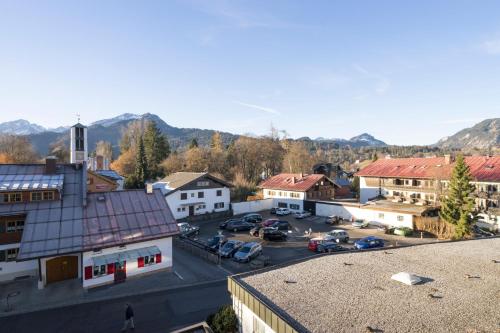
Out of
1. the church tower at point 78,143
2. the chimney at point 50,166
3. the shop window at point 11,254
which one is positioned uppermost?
the church tower at point 78,143

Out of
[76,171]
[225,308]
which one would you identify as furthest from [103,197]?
[225,308]

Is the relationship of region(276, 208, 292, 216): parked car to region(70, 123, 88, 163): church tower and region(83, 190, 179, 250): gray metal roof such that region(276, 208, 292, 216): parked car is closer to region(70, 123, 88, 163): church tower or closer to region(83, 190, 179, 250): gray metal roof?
region(83, 190, 179, 250): gray metal roof

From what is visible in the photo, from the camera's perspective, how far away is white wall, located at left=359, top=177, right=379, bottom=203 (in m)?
56.1

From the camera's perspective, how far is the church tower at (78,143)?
117 feet

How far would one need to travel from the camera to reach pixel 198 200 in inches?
1897

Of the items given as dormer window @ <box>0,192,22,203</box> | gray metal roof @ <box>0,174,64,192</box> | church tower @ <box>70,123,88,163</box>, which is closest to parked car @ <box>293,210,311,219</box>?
church tower @ <box>70,123,88,163</box>

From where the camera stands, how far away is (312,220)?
46375 mm

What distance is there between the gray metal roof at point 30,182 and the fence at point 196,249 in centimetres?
1319

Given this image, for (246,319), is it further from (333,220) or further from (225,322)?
(333,220)

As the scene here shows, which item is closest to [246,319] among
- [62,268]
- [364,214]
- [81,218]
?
[81,218]

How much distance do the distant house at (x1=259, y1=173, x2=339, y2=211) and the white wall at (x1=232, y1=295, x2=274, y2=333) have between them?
125 feet

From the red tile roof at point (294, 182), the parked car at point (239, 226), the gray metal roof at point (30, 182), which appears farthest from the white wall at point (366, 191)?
the gray metal roof at point (30, 182)

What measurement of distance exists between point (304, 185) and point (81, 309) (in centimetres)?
3967

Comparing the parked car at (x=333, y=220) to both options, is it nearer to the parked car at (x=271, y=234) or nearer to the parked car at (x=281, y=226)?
the parked car at (x=281, y=226)
